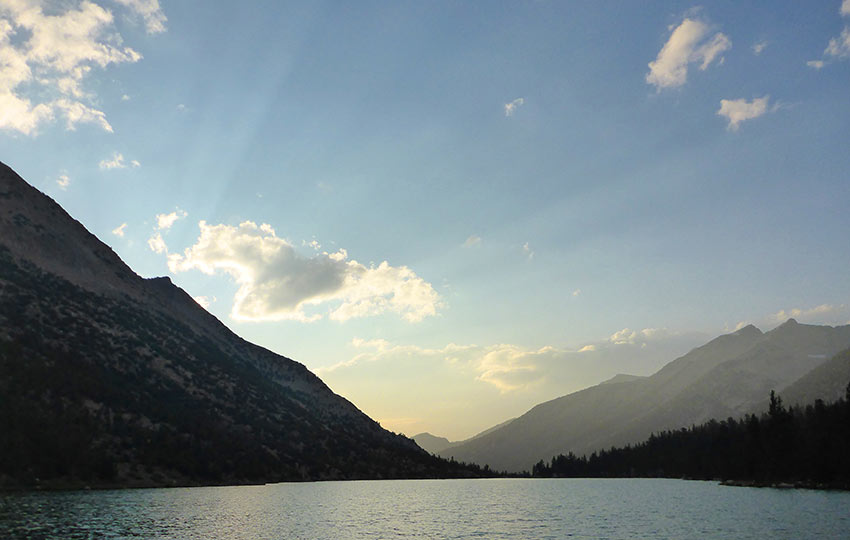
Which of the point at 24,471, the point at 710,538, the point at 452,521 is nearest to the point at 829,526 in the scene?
the point at 710,538

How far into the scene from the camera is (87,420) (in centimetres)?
18612

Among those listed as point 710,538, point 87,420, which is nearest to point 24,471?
point 87,420

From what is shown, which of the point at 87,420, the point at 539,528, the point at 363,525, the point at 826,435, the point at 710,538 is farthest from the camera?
the point at 87,420

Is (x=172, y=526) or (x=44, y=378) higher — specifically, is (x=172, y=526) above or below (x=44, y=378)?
below

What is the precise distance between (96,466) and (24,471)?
21.5 meters

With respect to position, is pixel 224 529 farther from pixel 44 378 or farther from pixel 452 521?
pixel 44 378

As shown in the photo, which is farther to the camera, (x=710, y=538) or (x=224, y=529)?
(x=224, y=529)

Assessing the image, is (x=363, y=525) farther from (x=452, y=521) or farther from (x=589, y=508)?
(x=589, y=508)

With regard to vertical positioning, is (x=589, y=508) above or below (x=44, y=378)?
below

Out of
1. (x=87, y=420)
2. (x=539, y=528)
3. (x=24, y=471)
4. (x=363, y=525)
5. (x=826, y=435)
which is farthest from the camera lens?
(x=87, y=420)

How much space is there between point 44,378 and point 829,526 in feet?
686

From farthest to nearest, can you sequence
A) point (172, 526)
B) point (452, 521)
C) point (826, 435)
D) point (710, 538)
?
point (826, 435), point (452, 521), point (172, 526), point (710, 538)

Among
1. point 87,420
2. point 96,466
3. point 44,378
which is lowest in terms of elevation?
point 96,466

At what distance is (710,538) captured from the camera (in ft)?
246
